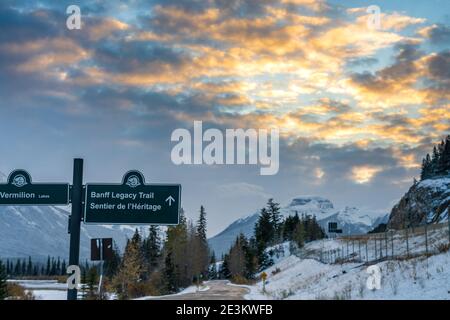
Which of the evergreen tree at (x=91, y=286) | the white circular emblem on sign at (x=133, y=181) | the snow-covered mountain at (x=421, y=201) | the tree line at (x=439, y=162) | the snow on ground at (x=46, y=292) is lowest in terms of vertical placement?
the snow on ground at (x=46, y=292)

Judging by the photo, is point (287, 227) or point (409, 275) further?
point (287, 227)

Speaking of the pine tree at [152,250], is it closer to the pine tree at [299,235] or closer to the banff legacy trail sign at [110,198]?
the pine tree at [299,235]

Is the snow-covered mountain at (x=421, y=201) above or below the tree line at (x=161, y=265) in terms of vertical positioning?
above

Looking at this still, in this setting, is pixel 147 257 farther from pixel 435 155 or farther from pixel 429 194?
pixel 435 155

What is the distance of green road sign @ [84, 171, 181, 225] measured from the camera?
66.7 ft

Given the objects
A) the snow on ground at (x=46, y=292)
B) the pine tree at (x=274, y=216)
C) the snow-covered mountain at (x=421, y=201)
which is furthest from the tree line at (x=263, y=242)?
the snow on ground at (x=46, y=292)

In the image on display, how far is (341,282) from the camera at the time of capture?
116 ft

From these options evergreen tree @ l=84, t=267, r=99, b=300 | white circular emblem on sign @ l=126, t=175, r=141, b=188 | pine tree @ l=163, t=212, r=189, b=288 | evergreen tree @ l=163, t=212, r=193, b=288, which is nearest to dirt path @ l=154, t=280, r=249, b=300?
white circular emblem on sign @ l=126, t=175, r=141, b=188

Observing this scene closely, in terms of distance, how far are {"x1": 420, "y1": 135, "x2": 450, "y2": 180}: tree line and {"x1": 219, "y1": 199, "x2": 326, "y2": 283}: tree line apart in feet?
145

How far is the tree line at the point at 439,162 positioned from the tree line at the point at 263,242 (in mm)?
44204

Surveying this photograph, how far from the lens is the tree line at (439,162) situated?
584 feet

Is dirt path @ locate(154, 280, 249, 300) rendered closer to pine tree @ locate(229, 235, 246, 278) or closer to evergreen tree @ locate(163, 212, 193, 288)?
evergreen tree @ locate(163, 212, 193, 288)

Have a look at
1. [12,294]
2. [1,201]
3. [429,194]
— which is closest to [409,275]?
[1,201]
